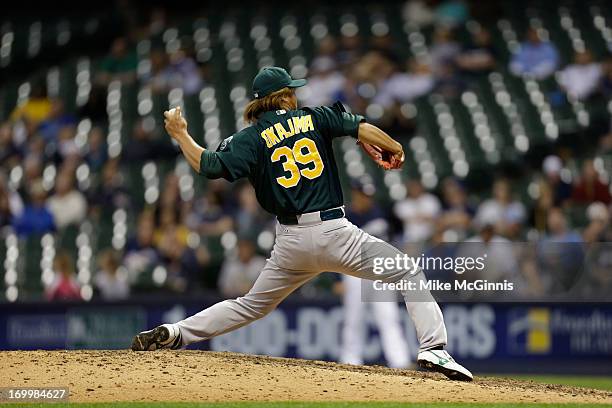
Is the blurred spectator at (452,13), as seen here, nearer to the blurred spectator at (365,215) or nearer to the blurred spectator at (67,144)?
the blurred spectator at (67,144)

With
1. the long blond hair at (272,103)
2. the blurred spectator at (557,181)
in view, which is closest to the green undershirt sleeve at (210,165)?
the long blond hair at (272,103)

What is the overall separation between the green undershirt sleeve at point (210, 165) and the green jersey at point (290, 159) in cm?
3

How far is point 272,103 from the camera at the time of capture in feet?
23.8

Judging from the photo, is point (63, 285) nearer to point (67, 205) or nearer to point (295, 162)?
point (67, 205)

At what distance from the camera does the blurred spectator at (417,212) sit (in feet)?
41.8

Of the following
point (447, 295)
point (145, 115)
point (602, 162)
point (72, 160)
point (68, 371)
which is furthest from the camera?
point (145, 115)

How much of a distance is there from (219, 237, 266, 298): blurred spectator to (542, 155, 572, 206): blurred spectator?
3391 millimetres

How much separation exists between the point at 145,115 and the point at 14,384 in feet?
31.3

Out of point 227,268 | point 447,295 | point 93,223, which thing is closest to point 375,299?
point 447,295

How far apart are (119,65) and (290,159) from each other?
11230 mm

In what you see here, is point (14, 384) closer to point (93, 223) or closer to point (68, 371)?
point (68, 371)

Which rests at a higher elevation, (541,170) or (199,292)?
(541,170)

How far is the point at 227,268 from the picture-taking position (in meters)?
12.7

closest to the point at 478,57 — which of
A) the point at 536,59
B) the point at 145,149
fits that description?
the point at 536,59
